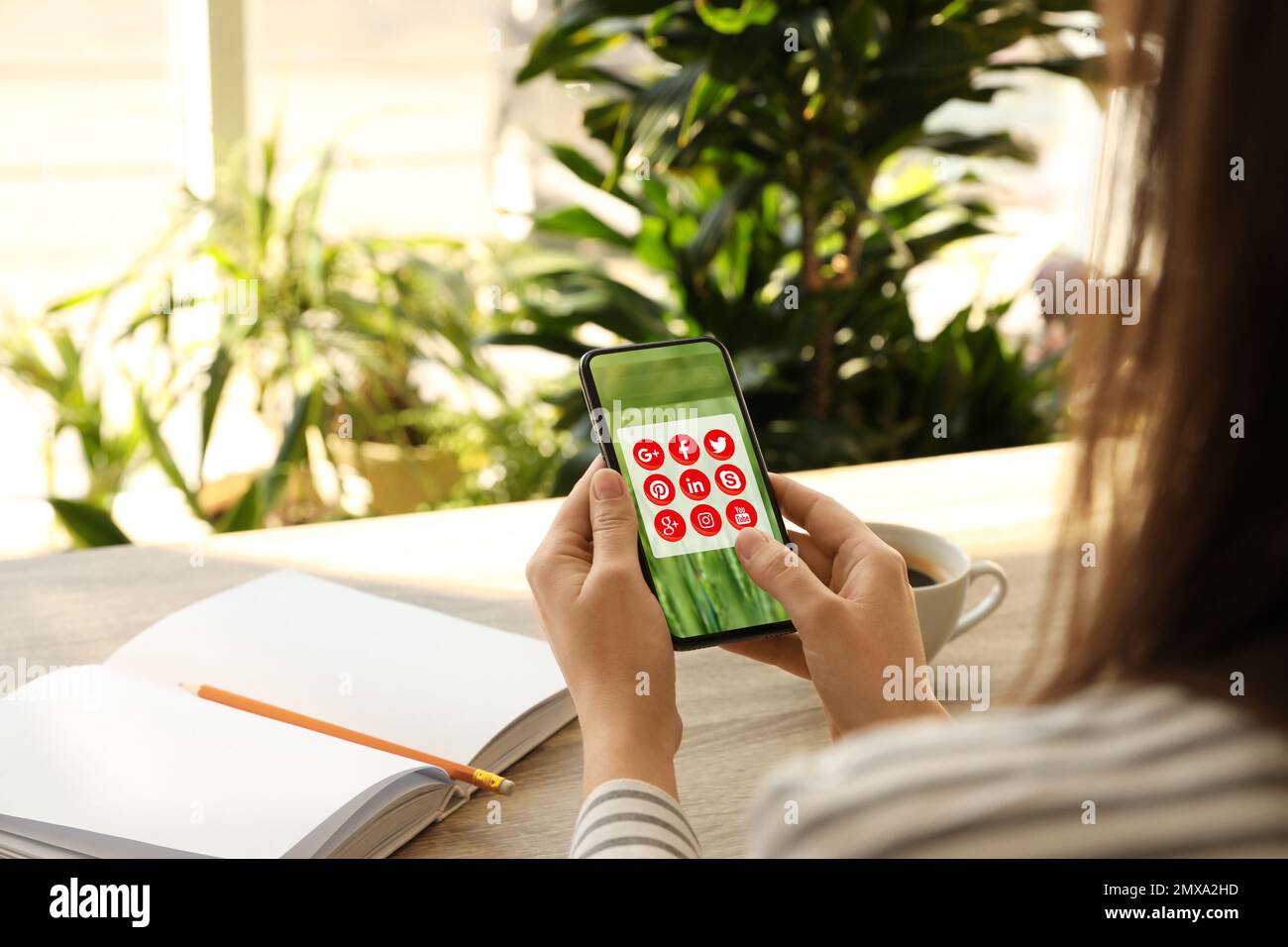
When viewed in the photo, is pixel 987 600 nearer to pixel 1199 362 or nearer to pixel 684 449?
pixel 684 449

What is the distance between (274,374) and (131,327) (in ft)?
0.70

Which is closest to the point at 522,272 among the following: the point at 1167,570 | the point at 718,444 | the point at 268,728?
the point at 718,444

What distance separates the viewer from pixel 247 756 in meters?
0.59

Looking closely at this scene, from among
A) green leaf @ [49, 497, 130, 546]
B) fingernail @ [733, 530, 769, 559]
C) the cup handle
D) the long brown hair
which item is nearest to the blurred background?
green leaf @ [49, 497, 130, 546]

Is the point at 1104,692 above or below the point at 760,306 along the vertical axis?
A: below

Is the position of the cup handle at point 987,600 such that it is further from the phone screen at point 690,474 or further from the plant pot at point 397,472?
the plant pot at point 397,472

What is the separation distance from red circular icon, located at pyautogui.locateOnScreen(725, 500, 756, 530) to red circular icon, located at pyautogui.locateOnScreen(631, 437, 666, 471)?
48 mm

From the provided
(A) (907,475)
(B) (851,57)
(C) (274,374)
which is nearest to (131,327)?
(C) (274,374)

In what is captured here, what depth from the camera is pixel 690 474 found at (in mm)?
685

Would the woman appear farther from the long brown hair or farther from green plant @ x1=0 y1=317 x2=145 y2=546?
green plant @ x1=0 y1=317 x2=145 y2=546

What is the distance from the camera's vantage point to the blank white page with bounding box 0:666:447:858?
54 cm

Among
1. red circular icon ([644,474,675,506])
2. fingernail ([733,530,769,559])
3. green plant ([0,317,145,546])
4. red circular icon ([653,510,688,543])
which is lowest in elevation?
fingernail ([733,530,769,559])
